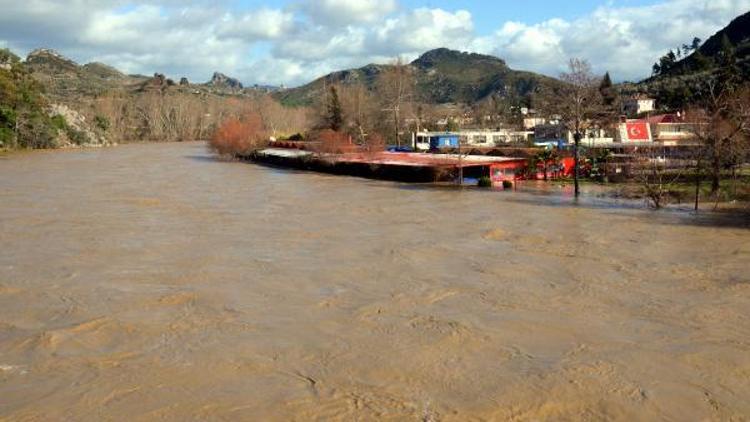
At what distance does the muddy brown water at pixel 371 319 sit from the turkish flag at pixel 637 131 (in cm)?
3625

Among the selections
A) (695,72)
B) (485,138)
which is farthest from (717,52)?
(485,138)

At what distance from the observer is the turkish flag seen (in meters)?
59.9

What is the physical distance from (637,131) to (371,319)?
53.6m

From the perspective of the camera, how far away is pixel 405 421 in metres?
8.54

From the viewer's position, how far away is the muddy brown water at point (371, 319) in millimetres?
9273


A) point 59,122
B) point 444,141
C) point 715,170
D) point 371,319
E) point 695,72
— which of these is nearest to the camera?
point 371,319

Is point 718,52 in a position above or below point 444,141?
above

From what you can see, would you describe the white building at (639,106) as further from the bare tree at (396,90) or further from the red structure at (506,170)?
the red structure at (506,170)

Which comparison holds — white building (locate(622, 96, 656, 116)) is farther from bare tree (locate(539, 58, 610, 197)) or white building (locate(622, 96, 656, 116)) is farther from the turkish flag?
bare tree (locate(539, 58, 610, 197))

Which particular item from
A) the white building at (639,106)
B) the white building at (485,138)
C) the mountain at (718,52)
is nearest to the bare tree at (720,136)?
the white building at (485,138)

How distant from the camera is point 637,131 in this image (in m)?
60.7

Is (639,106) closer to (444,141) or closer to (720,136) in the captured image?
(444,141)

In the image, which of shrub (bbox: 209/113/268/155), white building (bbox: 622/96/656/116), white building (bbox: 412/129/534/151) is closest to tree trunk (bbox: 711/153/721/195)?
white building (bbox: 412/129/534/151)

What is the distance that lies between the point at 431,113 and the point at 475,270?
8693 centimetres
